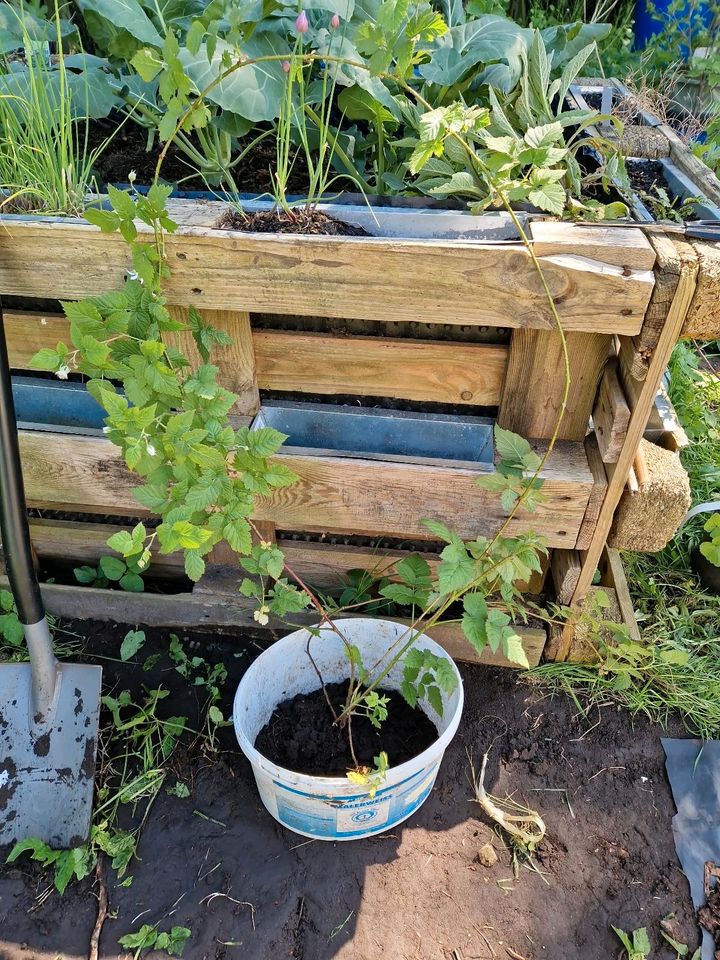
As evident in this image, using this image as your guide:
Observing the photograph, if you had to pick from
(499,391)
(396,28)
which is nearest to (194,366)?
(499,391)

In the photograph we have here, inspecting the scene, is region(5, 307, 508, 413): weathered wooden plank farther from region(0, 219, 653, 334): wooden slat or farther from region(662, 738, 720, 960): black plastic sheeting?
region(662, 738, 720, 960): black plastic sheeting

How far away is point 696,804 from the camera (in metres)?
1.73

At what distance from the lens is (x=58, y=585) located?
2047mm

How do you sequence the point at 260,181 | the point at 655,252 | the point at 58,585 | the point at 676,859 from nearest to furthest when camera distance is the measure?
the point at 655,252 < the point at 676,859 < the point at 260,181 < the point at 58,585

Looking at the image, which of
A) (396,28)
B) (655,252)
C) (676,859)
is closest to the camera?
(396,28)

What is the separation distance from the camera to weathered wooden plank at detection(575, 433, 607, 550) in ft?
5.15

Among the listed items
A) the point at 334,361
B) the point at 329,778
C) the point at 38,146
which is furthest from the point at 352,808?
the point at 38,146

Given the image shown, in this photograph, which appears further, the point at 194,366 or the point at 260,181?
the point at 260,181

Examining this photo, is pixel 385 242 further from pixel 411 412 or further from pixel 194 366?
pixel 194 366

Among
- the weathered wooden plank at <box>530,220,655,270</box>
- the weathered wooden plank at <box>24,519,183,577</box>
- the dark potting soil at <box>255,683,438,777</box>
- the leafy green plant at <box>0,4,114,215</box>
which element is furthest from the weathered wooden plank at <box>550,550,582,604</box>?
the leafy green plant at <box>0,4,114,215</box>

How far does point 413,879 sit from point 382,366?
113cm

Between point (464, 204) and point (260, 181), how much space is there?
609 millimetres

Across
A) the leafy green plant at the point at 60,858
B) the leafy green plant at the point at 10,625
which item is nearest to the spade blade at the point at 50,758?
the leafy green plant at the point at 60,858

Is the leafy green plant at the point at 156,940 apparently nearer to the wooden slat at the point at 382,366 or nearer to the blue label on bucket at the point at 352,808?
the blue label on bucket at the point at 352,808
